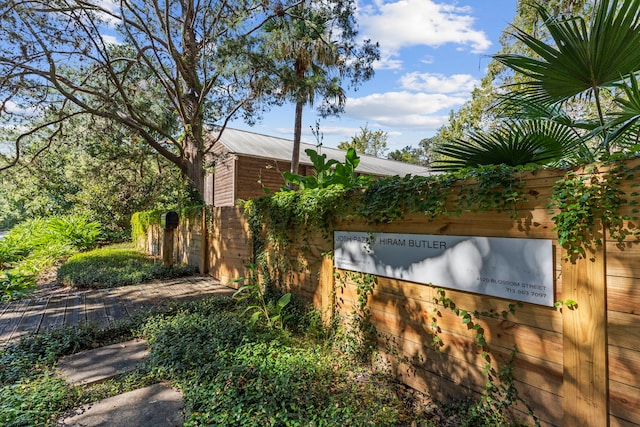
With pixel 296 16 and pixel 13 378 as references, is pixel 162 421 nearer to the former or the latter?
pixel 13 378

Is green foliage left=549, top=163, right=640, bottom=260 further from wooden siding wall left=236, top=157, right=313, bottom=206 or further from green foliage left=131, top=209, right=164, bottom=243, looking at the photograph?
wooden siding wall left=236, top=157, right=313, bottom=206

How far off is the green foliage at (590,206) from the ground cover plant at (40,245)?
849cm

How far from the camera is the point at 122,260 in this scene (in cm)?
886

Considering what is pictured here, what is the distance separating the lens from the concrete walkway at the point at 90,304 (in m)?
4.05

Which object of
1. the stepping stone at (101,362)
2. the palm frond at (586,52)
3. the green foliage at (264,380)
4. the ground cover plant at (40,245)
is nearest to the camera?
the palm frond at (586,52)

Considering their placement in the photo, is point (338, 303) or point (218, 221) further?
point (218, 221)

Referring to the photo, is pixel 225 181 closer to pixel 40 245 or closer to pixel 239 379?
pixel 40 245

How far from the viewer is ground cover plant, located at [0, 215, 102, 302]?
792 cm

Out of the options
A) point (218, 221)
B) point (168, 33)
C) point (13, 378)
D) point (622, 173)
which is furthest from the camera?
point (168, 33)

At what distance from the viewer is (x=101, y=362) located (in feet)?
10.2

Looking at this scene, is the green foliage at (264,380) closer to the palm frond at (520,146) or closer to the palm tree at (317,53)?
the palm frond at (520,146)

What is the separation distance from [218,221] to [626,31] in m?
6.37

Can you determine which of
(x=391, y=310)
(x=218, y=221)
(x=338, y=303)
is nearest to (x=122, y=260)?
(x=218, y=221)

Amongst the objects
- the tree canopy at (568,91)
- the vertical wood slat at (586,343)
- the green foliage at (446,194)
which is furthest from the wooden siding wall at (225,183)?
the vertical wood slat at (586,343)
